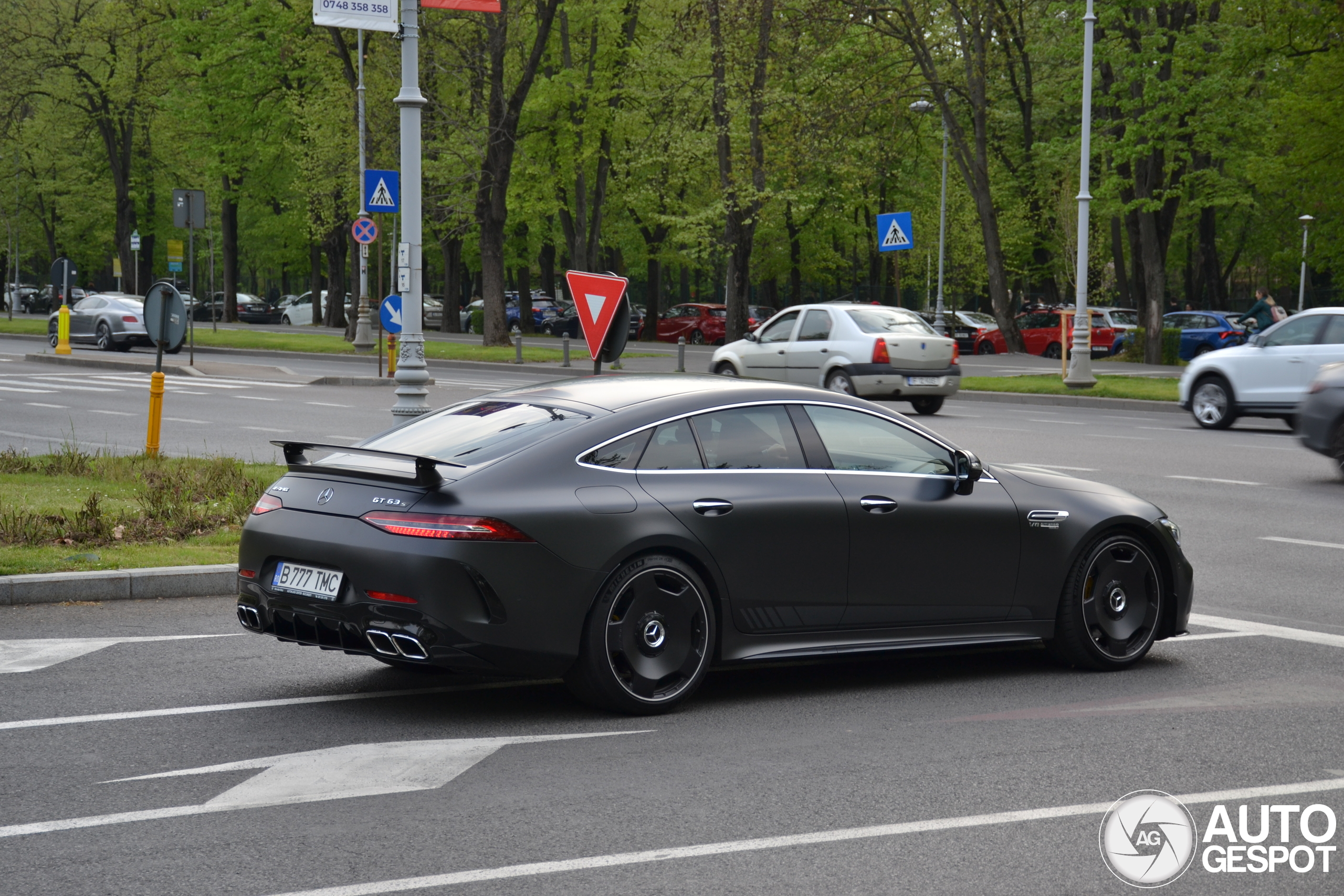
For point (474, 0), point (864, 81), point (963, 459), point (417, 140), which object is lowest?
point (963, 459)

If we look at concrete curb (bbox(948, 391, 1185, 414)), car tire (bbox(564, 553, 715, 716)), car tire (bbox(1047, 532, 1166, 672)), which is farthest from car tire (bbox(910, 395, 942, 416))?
car tire (bbox(564, 553, 715, 716))

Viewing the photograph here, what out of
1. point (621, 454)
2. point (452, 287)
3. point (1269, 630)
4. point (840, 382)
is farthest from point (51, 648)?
point (452, 287)

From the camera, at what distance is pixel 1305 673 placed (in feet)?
23.8

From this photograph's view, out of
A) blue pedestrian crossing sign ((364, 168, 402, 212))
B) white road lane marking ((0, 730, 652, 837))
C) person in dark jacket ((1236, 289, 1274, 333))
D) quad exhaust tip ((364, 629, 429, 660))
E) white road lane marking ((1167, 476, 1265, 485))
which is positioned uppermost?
blue pedestrian crossing sign ((364, 168, 402, 212))

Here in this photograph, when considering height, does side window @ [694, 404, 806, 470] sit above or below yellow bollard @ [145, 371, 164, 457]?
above

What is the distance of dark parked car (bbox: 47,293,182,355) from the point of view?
1554 inches

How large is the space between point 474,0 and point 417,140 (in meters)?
1.45

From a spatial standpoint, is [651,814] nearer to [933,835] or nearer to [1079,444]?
[933,835]

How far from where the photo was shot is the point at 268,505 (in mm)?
6613

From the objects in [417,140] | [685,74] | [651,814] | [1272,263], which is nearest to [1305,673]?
[651,814]

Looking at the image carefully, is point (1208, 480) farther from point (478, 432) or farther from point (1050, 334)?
point (1050, 334)

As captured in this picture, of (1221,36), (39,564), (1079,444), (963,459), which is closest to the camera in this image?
(963,459)

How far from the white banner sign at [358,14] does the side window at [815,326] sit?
12.4 m

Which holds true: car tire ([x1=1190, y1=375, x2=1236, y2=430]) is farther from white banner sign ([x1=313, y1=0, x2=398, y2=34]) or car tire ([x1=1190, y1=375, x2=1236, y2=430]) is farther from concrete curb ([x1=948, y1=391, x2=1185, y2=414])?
white banner sign ([x1=313, y1=0, x2=398, y2=34])
